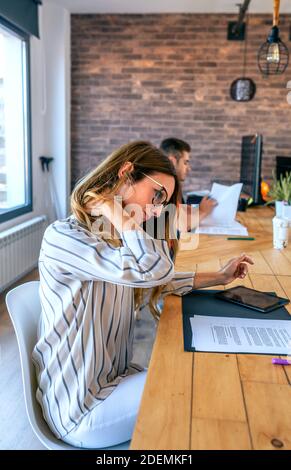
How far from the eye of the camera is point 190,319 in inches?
50.8

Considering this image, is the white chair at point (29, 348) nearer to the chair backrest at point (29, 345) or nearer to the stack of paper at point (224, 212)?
the chair backrest at point (29, 345)

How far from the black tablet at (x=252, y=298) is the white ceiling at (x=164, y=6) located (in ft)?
12.2

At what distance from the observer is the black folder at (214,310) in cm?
130

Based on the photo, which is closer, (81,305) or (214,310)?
(81,305)

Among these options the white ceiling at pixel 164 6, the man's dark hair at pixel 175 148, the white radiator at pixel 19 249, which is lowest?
the white radiator at pixel 19 249

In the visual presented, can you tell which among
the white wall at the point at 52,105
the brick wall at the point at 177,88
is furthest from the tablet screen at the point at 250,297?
the brick wall at the point at 177,88

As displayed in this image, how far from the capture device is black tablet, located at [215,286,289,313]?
1.37 metres

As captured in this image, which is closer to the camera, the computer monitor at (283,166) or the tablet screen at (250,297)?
the tablet screen at (250,297)

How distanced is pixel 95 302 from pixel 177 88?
4181 mm

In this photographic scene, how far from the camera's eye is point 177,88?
16.1ft

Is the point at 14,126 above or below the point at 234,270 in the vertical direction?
above

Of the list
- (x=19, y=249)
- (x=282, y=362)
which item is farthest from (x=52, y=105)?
(x=282, y=362)

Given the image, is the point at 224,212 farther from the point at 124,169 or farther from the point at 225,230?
the point at 124,169

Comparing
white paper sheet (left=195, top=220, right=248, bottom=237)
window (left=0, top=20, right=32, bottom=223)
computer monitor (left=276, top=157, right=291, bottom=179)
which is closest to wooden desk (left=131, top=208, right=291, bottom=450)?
white paper sheet (left=195, top=220, right=248, bottom=237)
